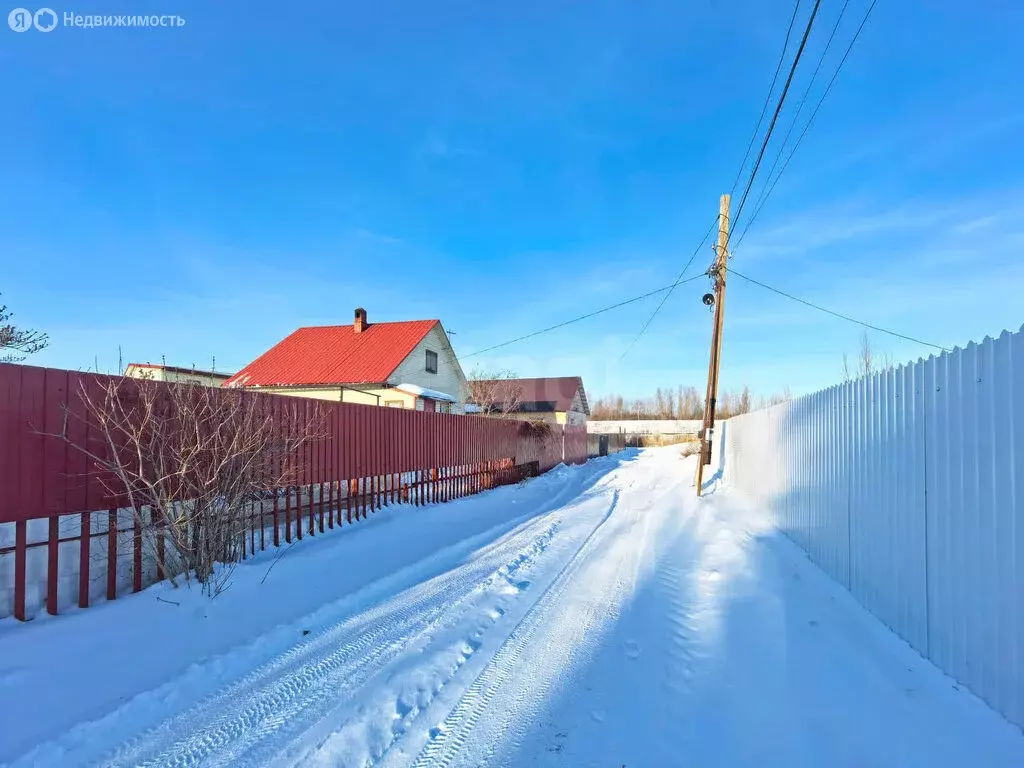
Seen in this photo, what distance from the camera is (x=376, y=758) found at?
2666 millimetres

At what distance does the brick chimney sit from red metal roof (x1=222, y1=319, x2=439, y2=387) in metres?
0.21

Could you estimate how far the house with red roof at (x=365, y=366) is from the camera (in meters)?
20.8

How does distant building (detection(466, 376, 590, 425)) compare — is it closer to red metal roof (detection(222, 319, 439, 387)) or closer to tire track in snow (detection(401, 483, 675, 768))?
red metal roof (detection(222, 319, 439, 387))

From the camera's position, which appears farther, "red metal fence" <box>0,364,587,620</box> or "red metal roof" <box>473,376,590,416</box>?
Answer: "red metal roof" <box>473,376,590,416</box>

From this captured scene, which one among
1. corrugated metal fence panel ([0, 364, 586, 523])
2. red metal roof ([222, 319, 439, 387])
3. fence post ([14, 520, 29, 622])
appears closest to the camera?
fence post ([14, 520, 29, 622])

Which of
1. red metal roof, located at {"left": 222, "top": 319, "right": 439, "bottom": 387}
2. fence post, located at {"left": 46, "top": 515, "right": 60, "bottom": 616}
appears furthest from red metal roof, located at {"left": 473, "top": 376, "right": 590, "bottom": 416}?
fence post, located at {"left": 46, "top": 515, "right": 60, "bottom": 616}

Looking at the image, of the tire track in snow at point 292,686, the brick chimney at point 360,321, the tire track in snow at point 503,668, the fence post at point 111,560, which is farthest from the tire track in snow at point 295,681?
the brick chimney at point 360,321

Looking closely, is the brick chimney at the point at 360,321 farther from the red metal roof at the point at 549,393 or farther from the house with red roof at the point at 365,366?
the red metal roof at the point at 549,393

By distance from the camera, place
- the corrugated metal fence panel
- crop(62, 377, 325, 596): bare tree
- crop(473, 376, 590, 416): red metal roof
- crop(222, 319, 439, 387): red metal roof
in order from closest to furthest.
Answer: the corrugated metal fence panel
crop(62, 377, 325, 596): bare tree
crop(222, 319, 439, 387): red metal roof
crop(473, 376, 590, 416): red metal roof

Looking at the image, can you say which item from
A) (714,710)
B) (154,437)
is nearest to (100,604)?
(154,437)

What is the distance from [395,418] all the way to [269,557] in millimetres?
4535

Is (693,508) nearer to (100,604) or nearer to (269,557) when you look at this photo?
(269,557)

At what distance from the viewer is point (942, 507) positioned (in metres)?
3.31

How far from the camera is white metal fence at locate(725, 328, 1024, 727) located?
2.69 metres
